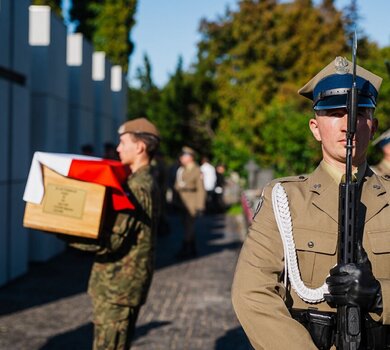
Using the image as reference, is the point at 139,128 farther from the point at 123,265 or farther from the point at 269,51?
the point at 269,51

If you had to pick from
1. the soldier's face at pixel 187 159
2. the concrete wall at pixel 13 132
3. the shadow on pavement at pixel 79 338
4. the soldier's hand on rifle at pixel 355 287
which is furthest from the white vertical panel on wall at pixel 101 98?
the soldier's hand on rifle at pixel 355 287

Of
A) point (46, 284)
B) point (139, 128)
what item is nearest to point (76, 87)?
point (46, 284)

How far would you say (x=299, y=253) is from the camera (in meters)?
2.56

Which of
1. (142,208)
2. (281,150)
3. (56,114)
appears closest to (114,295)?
(142,208)

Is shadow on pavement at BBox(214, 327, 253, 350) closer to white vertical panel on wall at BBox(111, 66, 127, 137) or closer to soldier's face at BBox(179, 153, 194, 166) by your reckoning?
soldier's face at BBox(179, 153, 194, 166)

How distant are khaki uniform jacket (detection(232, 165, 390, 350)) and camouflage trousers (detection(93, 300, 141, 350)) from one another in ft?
7.03

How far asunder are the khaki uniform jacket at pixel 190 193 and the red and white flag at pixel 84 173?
325 inches

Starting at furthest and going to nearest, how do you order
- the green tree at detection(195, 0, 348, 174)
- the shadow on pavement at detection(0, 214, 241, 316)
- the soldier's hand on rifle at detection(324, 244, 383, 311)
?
the green tree at detection(195, 0, 348, 174) → the shadow on pavement at detection(0, 214, 241, 316) → the soldier's hand on rifle at detection(324, 244, 383, 311)

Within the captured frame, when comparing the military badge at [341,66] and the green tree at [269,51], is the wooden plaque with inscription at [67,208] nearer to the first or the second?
the military badge at [341,66]

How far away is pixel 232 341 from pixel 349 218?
190 inches

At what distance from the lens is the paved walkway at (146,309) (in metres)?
6.97

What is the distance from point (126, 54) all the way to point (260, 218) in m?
30.4

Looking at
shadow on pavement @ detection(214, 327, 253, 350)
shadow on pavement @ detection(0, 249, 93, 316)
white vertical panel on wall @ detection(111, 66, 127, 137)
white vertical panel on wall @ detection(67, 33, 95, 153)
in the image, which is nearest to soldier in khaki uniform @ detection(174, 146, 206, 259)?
shadow on pavement @ detection(0, 249, 93, 316)

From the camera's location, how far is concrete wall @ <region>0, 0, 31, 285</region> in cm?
947
